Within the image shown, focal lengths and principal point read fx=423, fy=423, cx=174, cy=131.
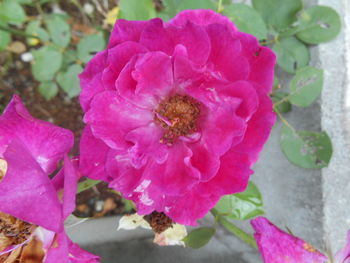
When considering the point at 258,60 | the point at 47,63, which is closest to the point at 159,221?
the point at 258,60

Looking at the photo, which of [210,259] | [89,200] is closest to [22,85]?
[89,200]

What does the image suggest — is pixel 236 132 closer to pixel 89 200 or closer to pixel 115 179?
pixel 115 179

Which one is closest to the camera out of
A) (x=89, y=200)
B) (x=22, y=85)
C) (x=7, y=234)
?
(x=7, y=234)

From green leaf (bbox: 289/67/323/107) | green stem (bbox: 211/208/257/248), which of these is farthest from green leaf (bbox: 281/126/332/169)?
green stem (bbox: 211/208/257/248)

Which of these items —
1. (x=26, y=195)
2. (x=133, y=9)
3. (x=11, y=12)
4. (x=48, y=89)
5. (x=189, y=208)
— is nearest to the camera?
(x=26, y=195)

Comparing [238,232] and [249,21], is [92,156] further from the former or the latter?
[249,21]
